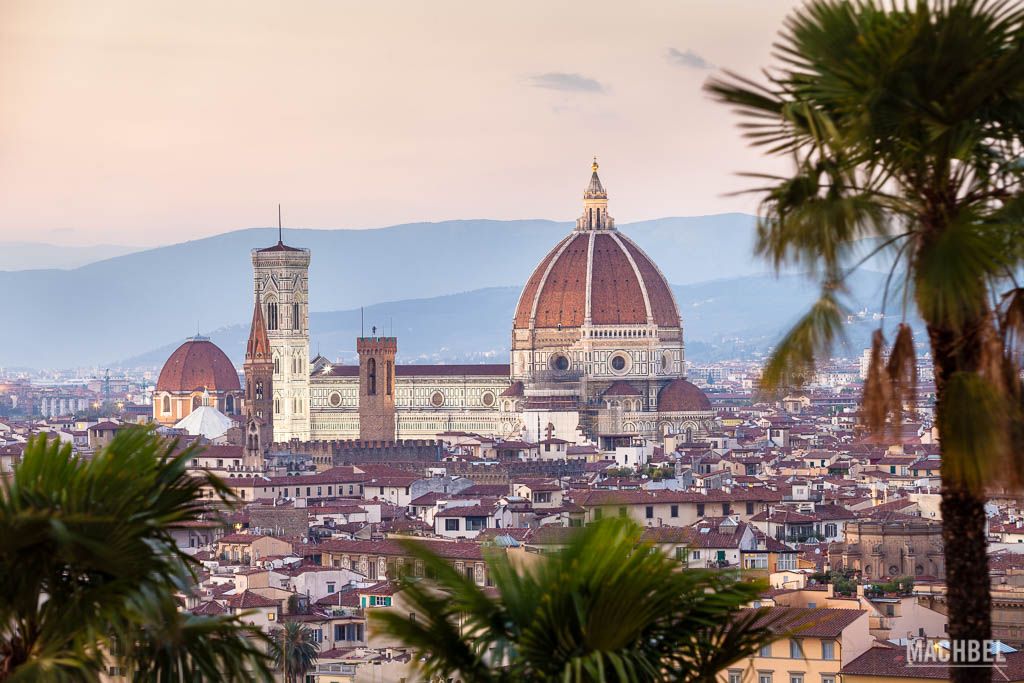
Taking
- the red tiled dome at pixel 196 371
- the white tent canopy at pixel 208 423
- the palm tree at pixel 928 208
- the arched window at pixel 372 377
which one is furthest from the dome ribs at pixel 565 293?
the palm tree at pixel 928 208

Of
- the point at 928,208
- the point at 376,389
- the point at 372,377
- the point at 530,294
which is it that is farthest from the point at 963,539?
the point at 530,294

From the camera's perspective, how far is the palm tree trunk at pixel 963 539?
7770 mm

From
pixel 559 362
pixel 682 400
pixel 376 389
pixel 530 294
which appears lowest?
pixel 682 400

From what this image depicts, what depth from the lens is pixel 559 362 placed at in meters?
121

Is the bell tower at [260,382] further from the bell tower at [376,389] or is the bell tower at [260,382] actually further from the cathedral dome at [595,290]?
the cathedral dome at [595,290]

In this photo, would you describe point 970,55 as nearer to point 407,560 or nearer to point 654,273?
point 407,560

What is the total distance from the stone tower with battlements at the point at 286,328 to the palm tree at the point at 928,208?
10777cm

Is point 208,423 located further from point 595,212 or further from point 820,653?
point 820,653

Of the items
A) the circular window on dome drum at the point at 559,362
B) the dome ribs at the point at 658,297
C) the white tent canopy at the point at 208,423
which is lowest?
the white tent canopy at the point at 208,423

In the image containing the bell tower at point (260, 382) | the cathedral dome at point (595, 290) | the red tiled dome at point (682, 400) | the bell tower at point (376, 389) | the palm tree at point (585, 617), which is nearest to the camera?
the palm tree at point (585, 617)

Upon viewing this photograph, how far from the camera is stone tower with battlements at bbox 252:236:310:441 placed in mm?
116250

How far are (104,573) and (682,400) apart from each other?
107995mm

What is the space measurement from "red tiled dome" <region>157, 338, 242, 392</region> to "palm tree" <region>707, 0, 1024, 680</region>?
125711 millimetres

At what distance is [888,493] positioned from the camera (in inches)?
2621
